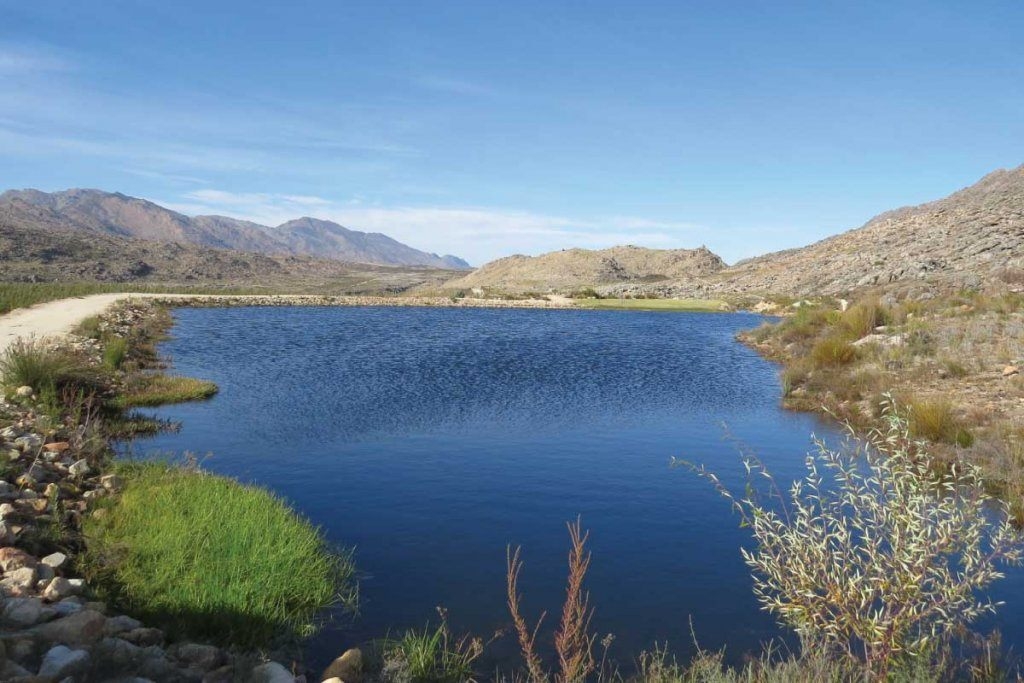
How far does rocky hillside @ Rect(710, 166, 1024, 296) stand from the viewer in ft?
156

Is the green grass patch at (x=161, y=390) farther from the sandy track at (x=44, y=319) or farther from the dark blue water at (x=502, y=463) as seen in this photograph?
the sandy track at (x=44, y=319)

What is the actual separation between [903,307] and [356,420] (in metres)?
25.3

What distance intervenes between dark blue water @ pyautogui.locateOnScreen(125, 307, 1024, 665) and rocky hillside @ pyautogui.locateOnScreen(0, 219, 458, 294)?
273 feet

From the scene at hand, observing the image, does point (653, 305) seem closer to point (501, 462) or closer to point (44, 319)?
point (44, 319)

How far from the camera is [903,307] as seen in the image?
101 feet

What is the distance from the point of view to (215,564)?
8.20 m

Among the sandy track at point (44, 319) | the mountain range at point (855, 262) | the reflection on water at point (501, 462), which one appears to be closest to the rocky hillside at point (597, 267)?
the mountain range at point (855, 262)

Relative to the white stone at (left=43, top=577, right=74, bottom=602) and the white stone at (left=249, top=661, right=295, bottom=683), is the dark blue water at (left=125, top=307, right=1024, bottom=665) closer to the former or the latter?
the white stone at (left=249, top=661, right=295, bottom=683)

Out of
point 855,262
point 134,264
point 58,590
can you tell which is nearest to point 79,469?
point 58,590

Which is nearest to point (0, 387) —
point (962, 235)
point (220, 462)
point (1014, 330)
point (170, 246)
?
point (220, 462)

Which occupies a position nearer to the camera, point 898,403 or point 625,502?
point 625,502

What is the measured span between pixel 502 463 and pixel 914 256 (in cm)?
6216

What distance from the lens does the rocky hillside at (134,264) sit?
105250 millimetres

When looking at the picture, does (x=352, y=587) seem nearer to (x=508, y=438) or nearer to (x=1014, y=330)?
(x=508, y=438)
